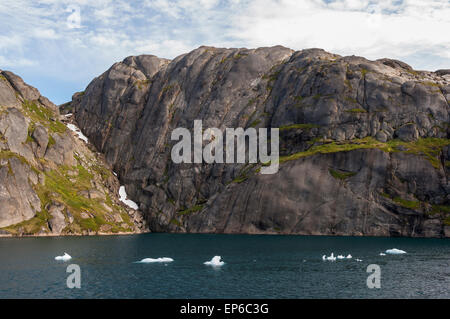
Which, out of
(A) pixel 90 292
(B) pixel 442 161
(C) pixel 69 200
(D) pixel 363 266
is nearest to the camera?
(A) pixel 90 292

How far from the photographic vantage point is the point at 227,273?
250 ft

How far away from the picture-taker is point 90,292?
197ft

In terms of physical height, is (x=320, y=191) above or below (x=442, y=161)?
below

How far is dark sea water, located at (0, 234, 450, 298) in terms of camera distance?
60.4 meters

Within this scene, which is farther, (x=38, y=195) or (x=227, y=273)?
(x=38, y=195)

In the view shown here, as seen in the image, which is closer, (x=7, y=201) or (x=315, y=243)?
(x=315, y=243)

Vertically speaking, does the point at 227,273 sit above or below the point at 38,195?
below

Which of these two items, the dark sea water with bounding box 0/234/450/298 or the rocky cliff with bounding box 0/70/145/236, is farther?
the rocky cliff with bounding box 0/70/145/236

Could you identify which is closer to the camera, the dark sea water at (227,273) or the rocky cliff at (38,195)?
the dark sea water at (227,273)

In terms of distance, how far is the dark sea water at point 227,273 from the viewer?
198 ft

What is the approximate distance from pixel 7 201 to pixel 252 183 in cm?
9307
